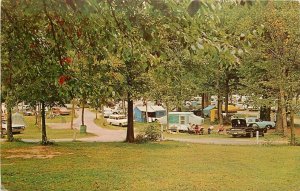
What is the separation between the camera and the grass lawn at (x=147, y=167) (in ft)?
15.5

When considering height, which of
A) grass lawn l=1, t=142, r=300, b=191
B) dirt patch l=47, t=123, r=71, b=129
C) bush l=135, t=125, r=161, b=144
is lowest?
grass lawn l=1, t=142, r=300, b=191

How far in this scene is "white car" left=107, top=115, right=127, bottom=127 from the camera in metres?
5.09

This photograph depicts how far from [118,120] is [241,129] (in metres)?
1.70

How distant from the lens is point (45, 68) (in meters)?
3.32

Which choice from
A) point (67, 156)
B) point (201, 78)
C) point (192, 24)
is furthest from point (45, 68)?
point (201, 78)

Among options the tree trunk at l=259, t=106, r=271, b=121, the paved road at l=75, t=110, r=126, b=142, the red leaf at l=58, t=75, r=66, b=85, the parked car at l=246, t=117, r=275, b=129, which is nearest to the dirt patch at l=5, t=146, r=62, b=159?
the paved road at l=75, t=110, r=126, b=142

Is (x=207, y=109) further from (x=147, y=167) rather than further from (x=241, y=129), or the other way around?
(x=147, y=167)

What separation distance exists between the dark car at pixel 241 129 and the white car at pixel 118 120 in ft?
4.74

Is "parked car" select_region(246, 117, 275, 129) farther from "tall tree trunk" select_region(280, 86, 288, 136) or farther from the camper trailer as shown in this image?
the camper trailer

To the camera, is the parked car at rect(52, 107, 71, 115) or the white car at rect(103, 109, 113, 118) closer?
the parked car at rect(52, 107, 71, 115)

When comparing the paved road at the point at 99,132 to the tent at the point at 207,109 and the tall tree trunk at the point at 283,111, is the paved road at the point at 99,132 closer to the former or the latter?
the tent at the point at 207,109

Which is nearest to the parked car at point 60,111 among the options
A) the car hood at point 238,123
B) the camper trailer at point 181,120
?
the camper trailer at point 181,120

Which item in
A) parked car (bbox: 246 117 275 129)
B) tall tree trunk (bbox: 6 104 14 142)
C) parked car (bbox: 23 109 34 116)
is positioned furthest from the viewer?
parked car (bbox: 246 117 275 129)

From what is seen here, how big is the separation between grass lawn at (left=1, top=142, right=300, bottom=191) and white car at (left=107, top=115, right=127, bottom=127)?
A: 10.5 inches
